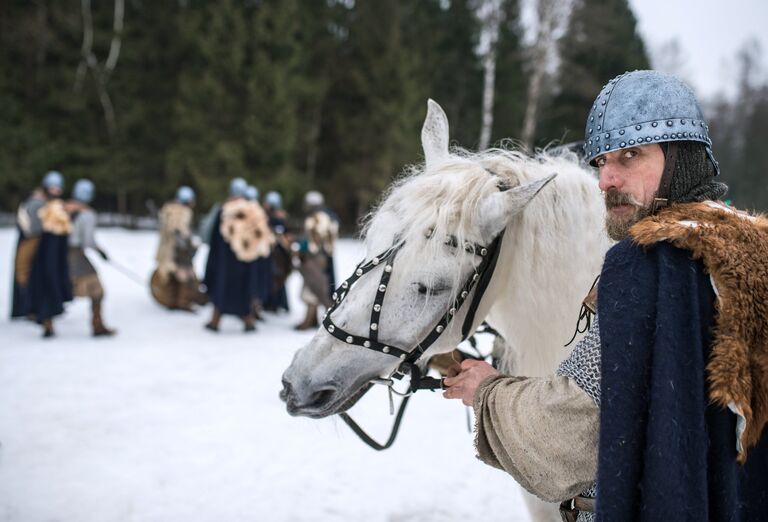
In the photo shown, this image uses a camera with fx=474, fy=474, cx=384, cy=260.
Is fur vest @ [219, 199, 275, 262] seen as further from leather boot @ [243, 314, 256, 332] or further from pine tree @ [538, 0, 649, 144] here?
pine tree @ [538, 0, 649, 144]

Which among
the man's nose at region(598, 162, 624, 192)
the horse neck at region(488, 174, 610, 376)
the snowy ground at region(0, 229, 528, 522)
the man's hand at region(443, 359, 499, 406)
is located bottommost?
the snowy ground at region(0, 229, 528, 522)

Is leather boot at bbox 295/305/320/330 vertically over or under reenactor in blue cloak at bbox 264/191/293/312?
under

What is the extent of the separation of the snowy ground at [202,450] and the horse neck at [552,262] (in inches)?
24.2

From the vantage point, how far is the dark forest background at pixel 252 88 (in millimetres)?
14922

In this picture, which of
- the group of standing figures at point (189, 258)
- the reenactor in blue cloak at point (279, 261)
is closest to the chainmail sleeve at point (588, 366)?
the group of standing figures at point (189, 258)

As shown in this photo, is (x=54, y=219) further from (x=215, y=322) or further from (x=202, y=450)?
(x=202, y=450)

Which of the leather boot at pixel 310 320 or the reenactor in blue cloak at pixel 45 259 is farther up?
the reenactor in blue cloak at pixel 45 259

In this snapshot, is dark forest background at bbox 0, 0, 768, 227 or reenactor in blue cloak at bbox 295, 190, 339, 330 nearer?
reenactor in blue cloak at bbox 295, 190, 339, 330

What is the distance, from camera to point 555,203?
1598 mm

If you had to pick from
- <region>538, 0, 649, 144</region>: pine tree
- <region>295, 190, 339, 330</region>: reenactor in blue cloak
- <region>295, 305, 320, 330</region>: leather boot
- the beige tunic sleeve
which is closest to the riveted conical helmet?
the beige tunic sleeve

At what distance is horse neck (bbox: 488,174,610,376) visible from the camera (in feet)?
5.16

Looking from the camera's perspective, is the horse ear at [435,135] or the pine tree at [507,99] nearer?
the horse ear at [435,135]

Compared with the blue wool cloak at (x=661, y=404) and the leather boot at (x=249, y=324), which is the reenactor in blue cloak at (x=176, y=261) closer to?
the leather boot at (x=249, y=324)

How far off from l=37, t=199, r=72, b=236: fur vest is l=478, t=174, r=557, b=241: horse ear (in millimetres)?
6478
